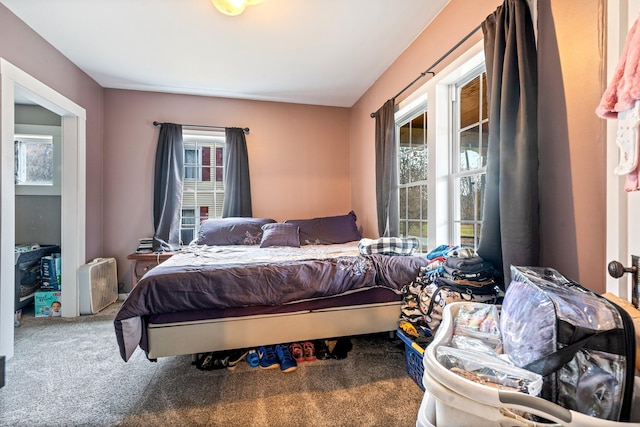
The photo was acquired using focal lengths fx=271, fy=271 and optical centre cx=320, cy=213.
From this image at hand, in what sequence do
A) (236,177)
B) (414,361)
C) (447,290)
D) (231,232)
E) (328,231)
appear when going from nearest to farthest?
(447,290), (414,361), (231,232), (328,231), (236,177)

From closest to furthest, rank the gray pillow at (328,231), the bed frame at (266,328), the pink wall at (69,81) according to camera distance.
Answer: the bed frame at (266,328) → the pink wall at (69,81) → the gray pillow at (328,231)

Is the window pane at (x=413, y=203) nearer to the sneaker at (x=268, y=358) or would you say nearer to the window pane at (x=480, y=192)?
the window pane at (x=480, y=192)

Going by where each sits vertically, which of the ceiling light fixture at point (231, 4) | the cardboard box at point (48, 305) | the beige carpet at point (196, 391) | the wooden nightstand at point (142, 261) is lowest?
the beige carpet at point (196, 391)

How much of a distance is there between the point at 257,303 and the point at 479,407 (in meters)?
1.24

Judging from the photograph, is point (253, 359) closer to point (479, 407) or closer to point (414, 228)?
point (479, 407)

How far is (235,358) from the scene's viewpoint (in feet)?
5.96

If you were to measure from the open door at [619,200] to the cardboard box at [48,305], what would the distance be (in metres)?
4.14

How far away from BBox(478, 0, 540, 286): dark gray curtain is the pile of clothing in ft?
0.34

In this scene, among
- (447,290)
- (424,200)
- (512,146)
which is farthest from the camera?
(424,200)

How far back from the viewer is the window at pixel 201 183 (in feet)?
11.8

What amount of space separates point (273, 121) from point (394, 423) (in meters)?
3.42

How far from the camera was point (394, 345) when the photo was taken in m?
2.02

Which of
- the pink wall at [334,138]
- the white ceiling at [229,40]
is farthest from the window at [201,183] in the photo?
the white ceiling at [229,40]

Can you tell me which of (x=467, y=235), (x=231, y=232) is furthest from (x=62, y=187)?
(x=467, y=235)
